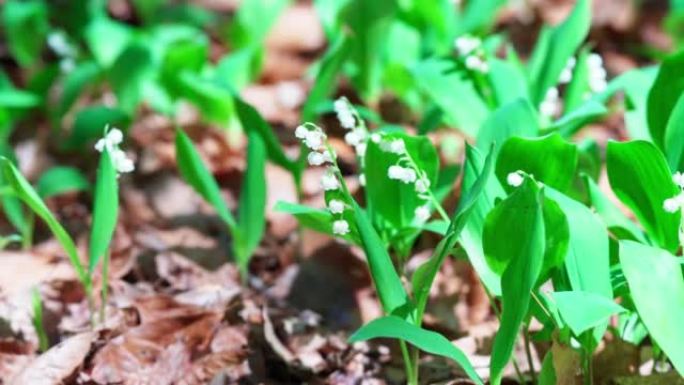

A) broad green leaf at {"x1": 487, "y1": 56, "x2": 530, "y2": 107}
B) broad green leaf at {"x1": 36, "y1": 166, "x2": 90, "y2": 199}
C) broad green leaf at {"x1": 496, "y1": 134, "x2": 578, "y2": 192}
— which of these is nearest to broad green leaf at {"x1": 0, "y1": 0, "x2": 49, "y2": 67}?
broad green leaf at {"x1": 36, "y1": 166, "x2": 90, "y2": 199}

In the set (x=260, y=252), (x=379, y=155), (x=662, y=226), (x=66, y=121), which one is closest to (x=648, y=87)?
(x=662, y=226)

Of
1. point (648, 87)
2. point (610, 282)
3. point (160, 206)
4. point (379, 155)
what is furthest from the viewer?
point (160, 206)

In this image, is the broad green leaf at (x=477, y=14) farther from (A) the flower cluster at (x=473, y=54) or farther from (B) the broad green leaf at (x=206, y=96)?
(B) the broad green leaf at (x=206, y=96)

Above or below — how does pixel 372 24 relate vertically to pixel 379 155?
above

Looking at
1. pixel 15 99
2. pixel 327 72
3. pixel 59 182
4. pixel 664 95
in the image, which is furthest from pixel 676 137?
pixel 15 99

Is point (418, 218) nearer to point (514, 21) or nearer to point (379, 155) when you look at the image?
point (379, 155)

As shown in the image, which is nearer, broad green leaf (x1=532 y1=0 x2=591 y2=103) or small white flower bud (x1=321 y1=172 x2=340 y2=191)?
small white flower bud (x1=321 y1=172 x2=340 y2=191)

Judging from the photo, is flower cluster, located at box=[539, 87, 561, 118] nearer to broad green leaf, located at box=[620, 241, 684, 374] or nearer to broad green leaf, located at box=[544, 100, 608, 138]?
broad green leaf, located at box=[544, 100, 608, 138]
